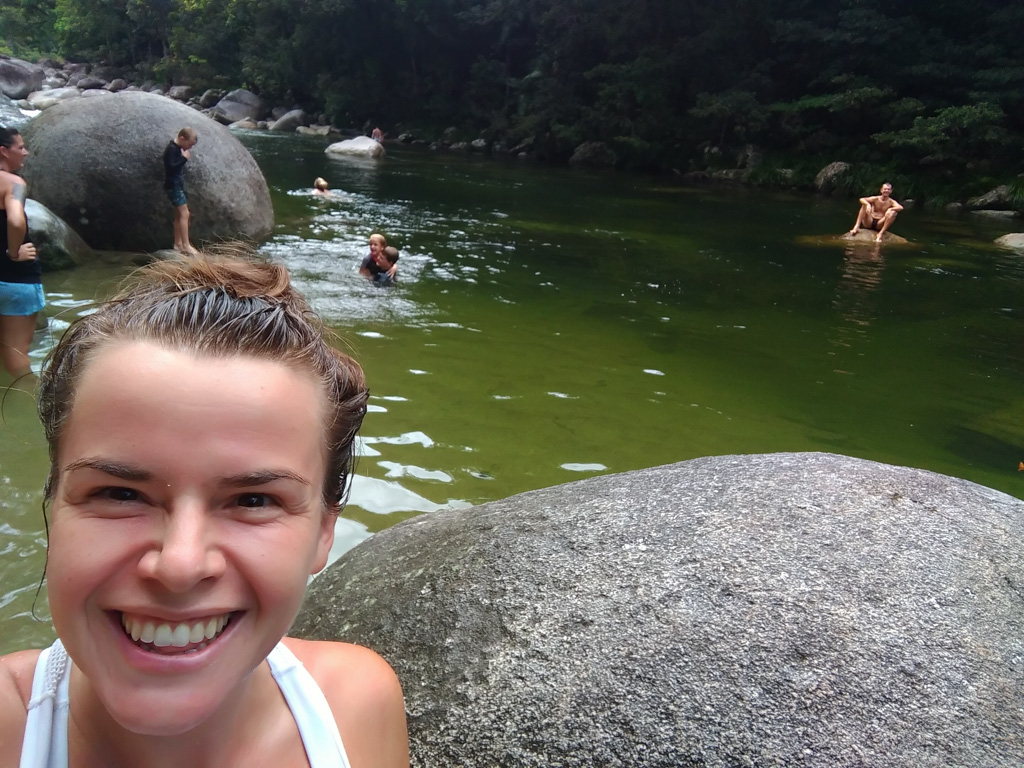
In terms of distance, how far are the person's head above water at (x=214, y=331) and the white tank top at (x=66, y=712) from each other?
0.29m

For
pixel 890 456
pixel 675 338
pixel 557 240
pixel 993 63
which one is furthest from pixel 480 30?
pixel 890 456

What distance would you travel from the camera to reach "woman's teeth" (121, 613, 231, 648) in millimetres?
1121

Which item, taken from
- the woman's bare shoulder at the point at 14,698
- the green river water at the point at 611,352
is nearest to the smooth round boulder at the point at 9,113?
the green river water at the point at 611,352

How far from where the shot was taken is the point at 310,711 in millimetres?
1444

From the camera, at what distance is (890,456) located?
215 inches

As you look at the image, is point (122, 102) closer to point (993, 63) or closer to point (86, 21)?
point (993, 63)

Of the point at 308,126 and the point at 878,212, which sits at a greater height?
the point at 878,212

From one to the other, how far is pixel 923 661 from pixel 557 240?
11.5 metres

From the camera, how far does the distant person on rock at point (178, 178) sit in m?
8.89

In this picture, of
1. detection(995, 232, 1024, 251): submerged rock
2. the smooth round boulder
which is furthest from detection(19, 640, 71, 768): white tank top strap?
the smooth round boulder

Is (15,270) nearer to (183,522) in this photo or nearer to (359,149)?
(183,522)

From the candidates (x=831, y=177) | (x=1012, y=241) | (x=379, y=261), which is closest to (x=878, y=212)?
(x=1012, y=241)

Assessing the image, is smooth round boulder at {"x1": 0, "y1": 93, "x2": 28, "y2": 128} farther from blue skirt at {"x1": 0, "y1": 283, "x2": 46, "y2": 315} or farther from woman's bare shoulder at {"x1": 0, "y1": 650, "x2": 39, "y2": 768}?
woman's bare shoulder at {"x1": 0, "y1": 650, "x2": 39, "y2": 768}

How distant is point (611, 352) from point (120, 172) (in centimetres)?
627
